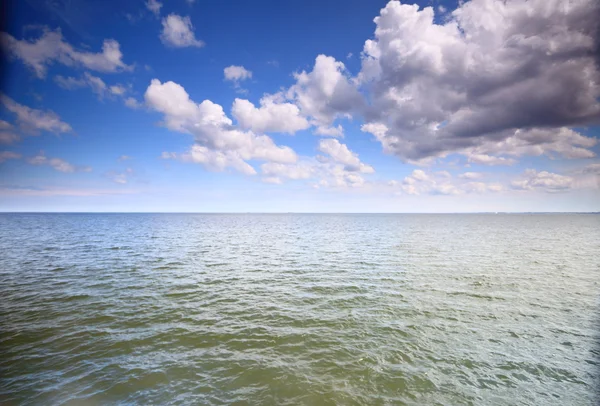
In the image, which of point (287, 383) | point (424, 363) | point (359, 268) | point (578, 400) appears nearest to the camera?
point (578, 400)

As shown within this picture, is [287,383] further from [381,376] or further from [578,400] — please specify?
[578,400]

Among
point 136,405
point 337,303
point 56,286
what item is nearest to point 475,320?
point 337,303

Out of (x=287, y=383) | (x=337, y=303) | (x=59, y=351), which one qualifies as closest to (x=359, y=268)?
(x=337, y=303)

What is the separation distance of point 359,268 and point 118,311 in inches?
921

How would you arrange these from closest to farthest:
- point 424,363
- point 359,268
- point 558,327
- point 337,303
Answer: point 424,363 < point 558,327 < point 337,303 < point 359,268

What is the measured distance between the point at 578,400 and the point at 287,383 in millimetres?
10865

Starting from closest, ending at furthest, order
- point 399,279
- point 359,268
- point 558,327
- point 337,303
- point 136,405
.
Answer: point 136,405 < point 558,327 < point 337,303 < point 399,279 < point 359,268

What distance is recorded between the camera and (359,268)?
1184 inches

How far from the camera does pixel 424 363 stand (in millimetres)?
11383

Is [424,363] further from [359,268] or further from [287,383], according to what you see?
[359,268]

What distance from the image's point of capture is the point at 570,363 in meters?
11.5

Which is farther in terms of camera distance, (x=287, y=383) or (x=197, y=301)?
(x=197, y=301)

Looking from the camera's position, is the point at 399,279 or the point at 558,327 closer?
the point at 558,327

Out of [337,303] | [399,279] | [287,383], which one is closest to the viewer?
[287,383]
